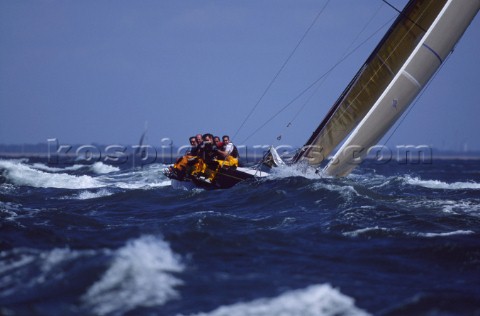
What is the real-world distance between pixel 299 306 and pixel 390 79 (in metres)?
13.1

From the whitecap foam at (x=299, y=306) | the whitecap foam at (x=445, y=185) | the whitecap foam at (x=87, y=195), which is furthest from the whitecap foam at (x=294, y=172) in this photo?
the whitecap foam at (x=299, y=306)

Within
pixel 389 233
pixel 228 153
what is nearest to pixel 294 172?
pixel 228 153

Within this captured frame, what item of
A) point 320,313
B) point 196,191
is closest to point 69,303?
point 320,313

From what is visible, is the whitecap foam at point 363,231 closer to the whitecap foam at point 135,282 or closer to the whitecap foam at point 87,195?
the whitecap foam at point 135,282

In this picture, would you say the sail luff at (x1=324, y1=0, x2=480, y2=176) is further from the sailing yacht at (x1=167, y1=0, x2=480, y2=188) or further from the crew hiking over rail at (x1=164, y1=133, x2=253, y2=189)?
the crew hiking over rail at (x1=164, y1=133, x2=253, y2=189)

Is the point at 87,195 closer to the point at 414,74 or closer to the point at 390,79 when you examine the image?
the point at 390,79

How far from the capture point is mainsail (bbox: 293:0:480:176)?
17625 millimetres

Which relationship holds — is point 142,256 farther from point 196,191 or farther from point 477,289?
point 196,191

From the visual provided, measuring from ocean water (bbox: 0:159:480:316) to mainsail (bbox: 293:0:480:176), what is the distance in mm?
2143

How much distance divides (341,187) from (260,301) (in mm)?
10588

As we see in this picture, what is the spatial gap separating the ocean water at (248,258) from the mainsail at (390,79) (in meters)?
2.14

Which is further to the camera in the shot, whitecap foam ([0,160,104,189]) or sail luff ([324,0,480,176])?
whitecap foam ([0,160,104,189])

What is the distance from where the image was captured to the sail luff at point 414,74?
57.3ft

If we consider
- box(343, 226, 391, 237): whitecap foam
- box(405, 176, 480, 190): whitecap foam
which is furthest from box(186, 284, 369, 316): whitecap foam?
box(405, 176, 480, 190): whitecap foam
